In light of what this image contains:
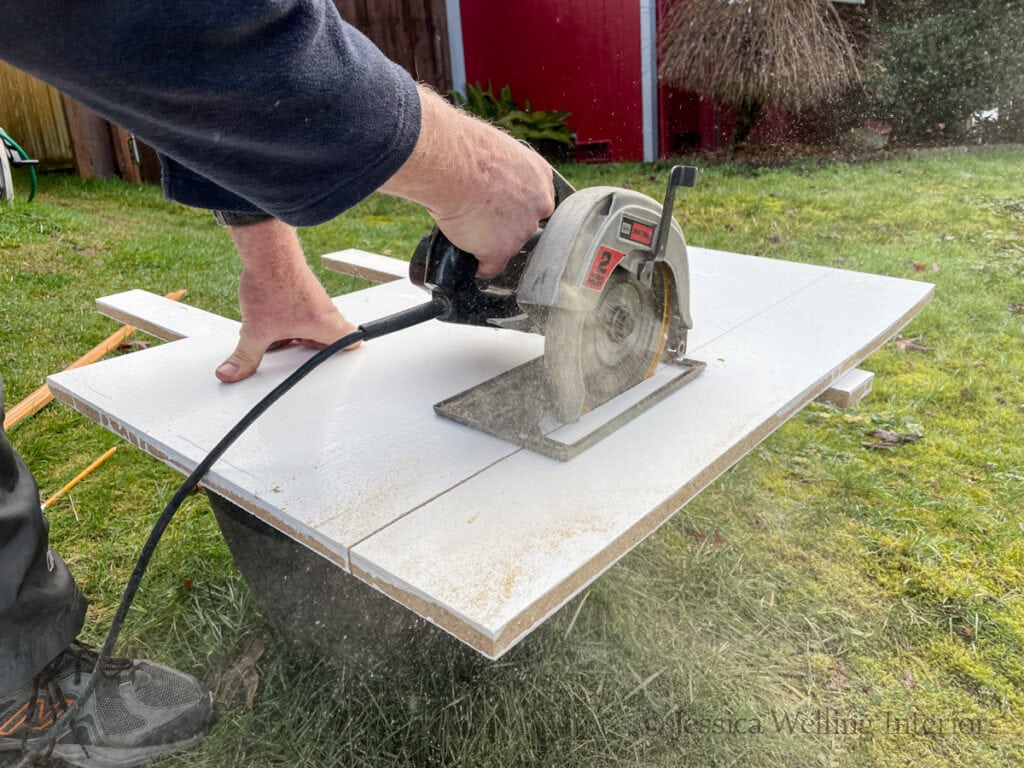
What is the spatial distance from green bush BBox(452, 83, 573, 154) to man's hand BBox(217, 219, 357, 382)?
4.60m

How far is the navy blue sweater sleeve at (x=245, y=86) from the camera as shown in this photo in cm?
67

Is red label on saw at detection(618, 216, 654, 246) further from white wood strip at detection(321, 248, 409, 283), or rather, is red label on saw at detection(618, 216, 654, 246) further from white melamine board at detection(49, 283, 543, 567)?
white wood strip at detection(321, 248, 409, 283)

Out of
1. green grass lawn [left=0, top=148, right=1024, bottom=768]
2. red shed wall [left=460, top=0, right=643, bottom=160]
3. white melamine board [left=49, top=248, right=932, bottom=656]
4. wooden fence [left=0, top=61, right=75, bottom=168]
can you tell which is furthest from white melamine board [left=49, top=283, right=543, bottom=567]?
wooden fence [left=0, top=61, right=75, bottom=168]

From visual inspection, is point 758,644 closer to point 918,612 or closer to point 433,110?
point 918,612

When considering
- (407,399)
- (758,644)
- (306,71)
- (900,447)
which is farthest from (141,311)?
(900,447)

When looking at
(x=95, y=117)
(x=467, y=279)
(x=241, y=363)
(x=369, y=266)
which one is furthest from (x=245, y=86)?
(x=95, y=117)

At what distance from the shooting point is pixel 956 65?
526cm

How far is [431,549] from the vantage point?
923 mm

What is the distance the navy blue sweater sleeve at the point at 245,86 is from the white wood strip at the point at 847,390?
103 centimetres

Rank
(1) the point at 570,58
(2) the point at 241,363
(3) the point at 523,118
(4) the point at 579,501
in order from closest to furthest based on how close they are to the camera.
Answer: (4) the point at 579,501 < (2) the point at 241,363 < (1) the point at 570,58 < (3) the point at 523,118

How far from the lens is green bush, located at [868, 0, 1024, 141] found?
525 cm

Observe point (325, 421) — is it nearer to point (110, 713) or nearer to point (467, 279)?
point (467, 279)

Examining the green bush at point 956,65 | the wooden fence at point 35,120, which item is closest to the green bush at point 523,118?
the green bush at point 956,65

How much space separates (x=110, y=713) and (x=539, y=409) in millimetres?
902
